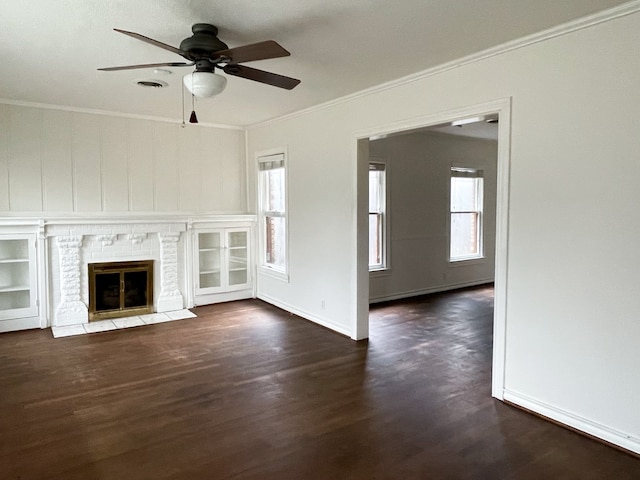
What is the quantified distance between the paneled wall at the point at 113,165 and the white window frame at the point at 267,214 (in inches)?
17.6

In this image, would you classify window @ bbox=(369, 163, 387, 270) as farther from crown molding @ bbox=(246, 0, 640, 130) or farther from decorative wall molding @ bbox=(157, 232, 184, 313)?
decorative wall molding @ bbox=(157, 232, 184, 313)

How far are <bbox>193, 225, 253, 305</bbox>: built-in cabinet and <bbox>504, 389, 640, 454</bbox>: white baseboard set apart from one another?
432cm

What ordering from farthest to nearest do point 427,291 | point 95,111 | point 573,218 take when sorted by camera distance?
point 427,291 < point 95,111 < point 573,218

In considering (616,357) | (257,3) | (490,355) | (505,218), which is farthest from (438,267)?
(257,3)

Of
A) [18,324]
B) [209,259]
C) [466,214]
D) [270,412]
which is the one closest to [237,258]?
[209,259]

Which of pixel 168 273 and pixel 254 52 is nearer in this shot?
pixel 254 52

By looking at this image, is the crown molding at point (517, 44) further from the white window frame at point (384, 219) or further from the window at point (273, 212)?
the white window frame at point (384, 219)

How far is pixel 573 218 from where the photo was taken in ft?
9.46

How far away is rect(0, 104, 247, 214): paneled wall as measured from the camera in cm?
522

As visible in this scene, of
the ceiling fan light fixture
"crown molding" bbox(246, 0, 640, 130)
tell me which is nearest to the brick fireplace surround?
"crown molding" bbox(246, 0, 640, 130)

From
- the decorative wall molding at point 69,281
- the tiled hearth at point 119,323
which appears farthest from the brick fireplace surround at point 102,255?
the tiled hearth at point 119,323

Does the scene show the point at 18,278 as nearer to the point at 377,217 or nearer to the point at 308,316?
the point at 308,316

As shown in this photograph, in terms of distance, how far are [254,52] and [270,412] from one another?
94.5 inches

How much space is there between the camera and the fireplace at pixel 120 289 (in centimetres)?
554
